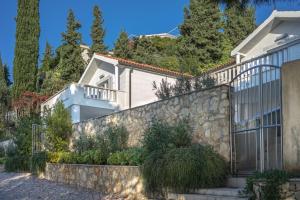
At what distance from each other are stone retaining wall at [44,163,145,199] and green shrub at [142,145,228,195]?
3.55 feet

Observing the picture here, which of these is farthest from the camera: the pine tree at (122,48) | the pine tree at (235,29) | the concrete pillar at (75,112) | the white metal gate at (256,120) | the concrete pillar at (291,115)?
the pine tree at (122,48)

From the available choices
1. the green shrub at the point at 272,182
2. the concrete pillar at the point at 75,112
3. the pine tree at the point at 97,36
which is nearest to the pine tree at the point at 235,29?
the pine tree at the point at 97,36

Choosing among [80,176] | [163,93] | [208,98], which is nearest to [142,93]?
[163,93]

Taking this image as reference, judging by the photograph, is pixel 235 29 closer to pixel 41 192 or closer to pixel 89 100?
pixel 89 100

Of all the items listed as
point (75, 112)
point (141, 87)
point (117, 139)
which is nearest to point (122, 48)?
point (141, 87)

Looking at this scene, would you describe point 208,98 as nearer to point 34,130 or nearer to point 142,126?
point 142,126

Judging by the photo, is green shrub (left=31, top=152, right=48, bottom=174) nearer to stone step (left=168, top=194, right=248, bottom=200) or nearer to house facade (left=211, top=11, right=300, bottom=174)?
stone step (left=168, top=194, right=248, bottom=200)

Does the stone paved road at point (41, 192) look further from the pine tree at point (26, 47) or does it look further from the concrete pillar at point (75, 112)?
the pine tree at point (26, 47)

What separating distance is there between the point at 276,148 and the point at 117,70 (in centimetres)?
1798

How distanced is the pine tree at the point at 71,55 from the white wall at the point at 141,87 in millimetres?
17197

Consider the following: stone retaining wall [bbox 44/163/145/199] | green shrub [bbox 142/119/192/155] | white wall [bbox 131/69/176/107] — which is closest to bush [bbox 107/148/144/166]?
stone retaining wall [bbox 44/163/145/199]

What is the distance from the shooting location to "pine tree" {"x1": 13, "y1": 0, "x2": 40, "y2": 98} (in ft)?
135

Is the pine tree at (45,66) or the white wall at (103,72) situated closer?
the white wall at (103,72)

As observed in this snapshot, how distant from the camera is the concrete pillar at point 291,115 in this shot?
24.7 feet
